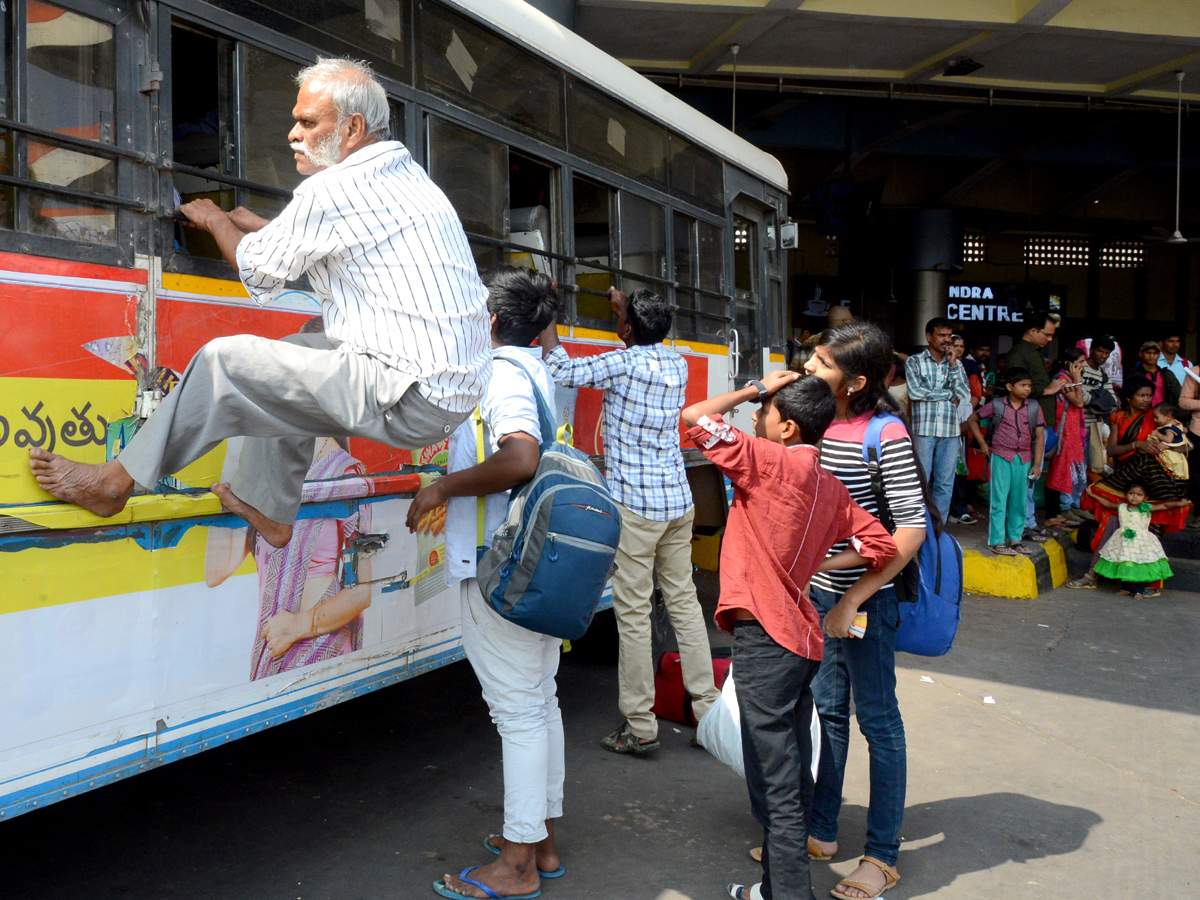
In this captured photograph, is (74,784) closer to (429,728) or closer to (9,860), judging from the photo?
(9,860)

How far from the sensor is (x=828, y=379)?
9.86ft

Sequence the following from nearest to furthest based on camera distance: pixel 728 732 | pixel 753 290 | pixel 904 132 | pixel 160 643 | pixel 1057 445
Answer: pixel 160 643, pixel 728 732, pixel 753 290, pixel 1057 445, pixel 904 132

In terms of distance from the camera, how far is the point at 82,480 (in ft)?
7.56

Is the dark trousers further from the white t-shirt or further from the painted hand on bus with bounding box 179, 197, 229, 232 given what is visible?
the painted hand on bus with bounding box 179, 197, 229, 232

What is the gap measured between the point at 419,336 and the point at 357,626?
44.2 inches

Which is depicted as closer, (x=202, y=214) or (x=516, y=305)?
(x=202, y=214)

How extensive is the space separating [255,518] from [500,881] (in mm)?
1254

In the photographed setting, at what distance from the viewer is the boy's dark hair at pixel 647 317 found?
4215 millimetres

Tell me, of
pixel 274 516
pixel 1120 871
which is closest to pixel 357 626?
pixel 274 516

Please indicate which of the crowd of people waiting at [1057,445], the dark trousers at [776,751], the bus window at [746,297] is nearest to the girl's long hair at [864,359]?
the dark trousers at [776,751]

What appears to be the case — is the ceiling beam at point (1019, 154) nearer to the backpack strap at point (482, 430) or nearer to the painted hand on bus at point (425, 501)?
the backpack strap at point (482, 430)

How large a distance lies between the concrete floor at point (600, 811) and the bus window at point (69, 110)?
1.92 metres

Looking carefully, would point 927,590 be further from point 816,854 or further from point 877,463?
point 816,854

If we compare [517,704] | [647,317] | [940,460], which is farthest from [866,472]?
[940,460]
